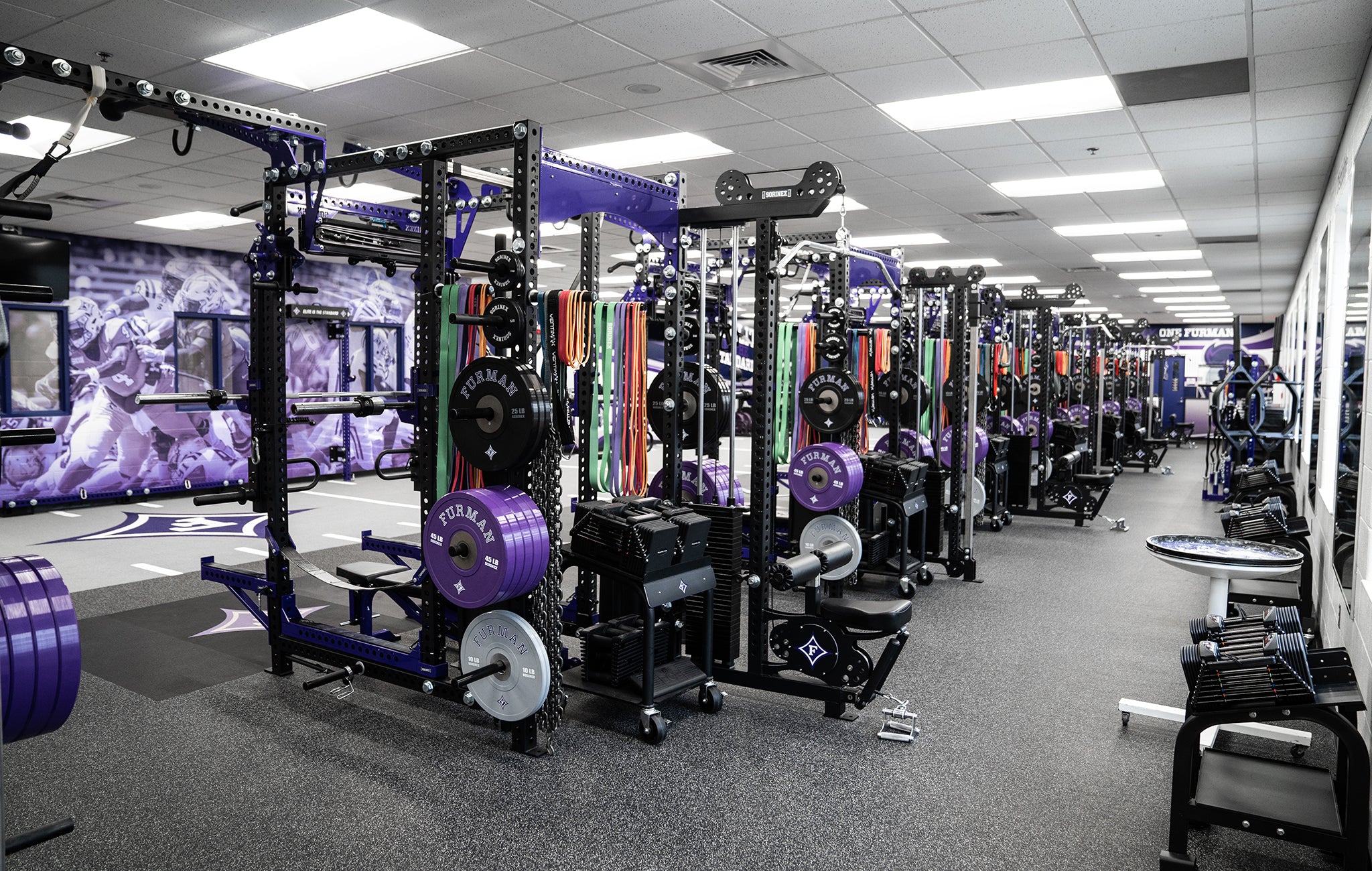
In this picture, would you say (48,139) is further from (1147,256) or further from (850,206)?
(1147,256)

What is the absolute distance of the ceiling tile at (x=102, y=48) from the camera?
4109mm

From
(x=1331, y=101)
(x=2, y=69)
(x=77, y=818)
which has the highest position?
(x=1331, y=101)

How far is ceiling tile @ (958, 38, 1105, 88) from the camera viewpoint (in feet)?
14.5

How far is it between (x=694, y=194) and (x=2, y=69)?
5728mm

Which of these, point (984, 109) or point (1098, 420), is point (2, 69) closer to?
point (984, 109)

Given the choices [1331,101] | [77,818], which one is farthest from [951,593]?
[77,818]

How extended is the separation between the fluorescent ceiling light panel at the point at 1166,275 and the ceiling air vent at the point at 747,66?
978 centimetres

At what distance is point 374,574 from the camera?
4.54 m

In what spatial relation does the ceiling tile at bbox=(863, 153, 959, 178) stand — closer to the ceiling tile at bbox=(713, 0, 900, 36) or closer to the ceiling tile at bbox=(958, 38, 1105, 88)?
the ceiling tile at bbox=(958, 38, 1105, 88)

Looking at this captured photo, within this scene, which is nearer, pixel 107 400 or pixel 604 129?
pixel 604 129

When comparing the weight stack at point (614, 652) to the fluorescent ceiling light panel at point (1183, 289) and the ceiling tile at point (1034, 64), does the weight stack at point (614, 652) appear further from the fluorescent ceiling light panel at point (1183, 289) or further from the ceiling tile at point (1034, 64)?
the fluorescent ceiling light panel at point (1183, 289)

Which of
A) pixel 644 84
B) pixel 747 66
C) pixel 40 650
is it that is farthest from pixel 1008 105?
pixel 40 650

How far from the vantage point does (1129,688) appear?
429 centimetres

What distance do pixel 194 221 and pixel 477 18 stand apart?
6131 millimetres
